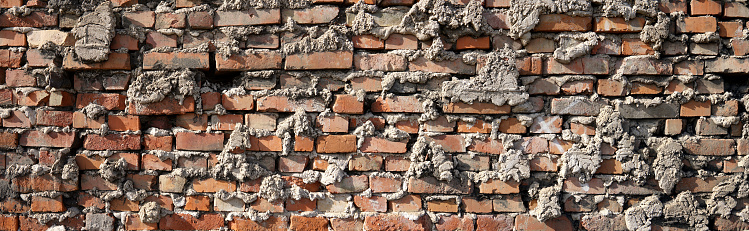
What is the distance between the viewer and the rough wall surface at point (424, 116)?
5.82 feet

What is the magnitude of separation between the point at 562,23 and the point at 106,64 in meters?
1.98

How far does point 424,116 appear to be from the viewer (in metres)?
1.77

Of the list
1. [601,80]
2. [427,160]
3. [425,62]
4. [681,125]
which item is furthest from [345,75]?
[681,125]

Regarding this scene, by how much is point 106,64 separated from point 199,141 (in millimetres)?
532

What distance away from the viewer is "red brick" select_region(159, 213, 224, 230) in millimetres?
1820

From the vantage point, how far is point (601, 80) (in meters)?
1.78

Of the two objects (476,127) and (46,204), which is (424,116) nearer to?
(476,127)

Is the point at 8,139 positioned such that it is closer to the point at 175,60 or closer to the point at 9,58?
the point at 9,58

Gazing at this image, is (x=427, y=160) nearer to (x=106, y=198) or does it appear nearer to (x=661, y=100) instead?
(x=661, y=100)

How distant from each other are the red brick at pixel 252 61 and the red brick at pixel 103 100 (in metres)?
0.47

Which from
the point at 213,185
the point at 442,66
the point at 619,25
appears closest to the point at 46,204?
the point at 213,185

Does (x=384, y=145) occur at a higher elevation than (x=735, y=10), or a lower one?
lower

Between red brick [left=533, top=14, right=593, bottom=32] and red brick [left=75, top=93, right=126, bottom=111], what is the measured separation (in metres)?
1.83

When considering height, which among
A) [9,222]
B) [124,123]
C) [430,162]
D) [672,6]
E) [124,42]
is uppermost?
[672,6]
